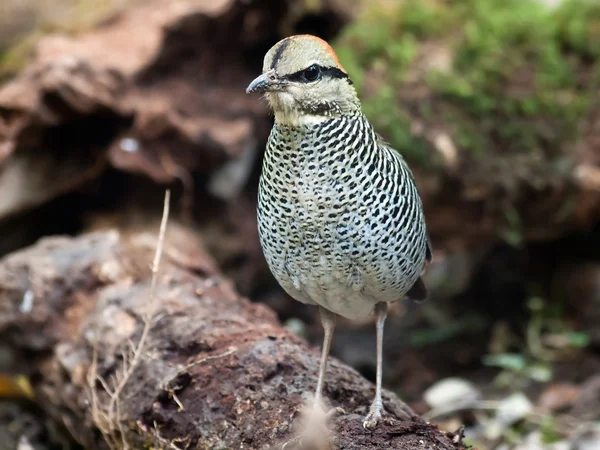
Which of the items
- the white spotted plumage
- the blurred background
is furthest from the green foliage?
the white spotted plumage

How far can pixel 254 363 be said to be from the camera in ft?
10.9

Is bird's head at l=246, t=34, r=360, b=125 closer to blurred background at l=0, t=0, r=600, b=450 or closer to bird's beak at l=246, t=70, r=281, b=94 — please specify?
bird's beak at l=246, t=70, r=281, b=94

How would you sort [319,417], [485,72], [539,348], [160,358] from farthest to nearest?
[539,348]
[485,72]
[160,358]
[319,417]

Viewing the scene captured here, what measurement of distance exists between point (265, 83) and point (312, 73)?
0.21 meters

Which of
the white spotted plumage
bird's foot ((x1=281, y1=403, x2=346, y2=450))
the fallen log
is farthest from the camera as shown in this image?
the fallen log

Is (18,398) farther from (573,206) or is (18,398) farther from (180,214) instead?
(573,206)

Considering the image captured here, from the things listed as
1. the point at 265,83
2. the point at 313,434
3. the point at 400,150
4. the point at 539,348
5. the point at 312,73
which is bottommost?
the point at 313,434

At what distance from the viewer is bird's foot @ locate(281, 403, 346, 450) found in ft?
7.27

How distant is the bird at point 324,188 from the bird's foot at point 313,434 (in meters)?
0.28

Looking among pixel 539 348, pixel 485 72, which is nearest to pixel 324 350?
pixel 539 348

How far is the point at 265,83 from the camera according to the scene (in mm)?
2824

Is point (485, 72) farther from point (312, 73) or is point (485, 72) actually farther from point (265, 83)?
point (265, 83)

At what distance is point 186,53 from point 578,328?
14.0ft

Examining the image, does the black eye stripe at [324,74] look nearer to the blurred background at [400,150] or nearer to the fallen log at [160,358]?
the fallen log at [160,358]
